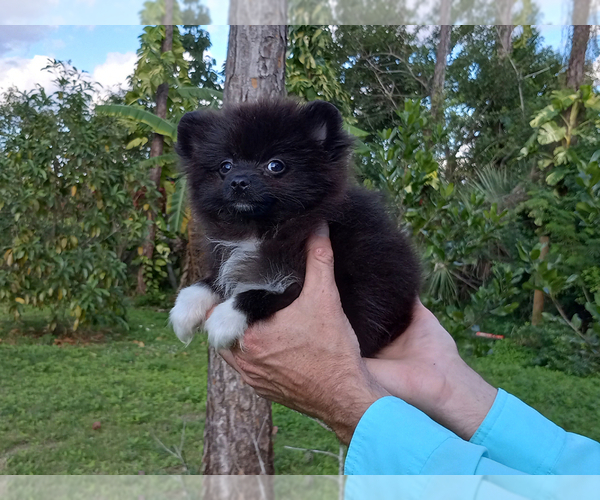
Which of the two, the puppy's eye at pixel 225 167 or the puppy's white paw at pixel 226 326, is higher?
the puppy's eye at pixel 225 167

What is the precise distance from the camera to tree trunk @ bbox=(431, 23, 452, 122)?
9578 millimetres

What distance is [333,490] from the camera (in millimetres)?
3662

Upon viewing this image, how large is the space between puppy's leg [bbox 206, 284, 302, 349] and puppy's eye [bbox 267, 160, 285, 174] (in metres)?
0.48

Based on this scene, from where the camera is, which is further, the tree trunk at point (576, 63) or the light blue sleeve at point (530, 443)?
the tree trunk at point (576, 63)

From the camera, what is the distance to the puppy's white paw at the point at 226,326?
2008 mm

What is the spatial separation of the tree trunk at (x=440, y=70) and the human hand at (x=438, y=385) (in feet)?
26.2

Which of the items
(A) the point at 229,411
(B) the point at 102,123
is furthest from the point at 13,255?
(A) the point at 229,411

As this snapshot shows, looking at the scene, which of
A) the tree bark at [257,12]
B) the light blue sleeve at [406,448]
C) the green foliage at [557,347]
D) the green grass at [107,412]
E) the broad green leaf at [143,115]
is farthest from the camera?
the green foliage at [557,347]

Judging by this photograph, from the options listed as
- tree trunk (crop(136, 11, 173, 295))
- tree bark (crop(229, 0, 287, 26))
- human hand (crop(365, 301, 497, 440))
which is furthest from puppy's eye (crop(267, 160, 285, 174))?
tree trunk (crop(136, 11, 173, 295))

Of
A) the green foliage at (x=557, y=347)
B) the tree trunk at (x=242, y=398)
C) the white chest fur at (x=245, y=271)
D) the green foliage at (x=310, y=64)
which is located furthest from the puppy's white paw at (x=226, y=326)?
the green foliage at (x=557, y=347)

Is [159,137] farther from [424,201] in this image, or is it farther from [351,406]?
[351,406]

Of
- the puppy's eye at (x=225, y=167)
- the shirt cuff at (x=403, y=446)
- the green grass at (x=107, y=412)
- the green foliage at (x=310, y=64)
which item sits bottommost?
the green grass at (x=107, y=412)

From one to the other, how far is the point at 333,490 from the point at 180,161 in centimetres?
254

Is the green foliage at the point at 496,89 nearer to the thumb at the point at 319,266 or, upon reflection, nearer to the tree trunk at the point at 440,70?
the tree trunk at the point at 440,70
